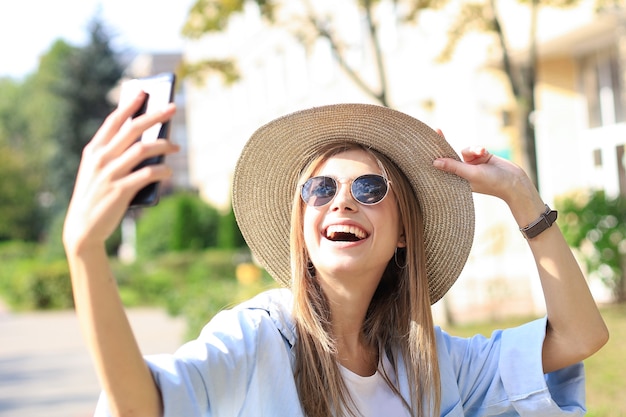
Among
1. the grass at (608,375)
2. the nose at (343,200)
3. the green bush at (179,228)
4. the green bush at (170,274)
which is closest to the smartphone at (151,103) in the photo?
the nose at (343,200)

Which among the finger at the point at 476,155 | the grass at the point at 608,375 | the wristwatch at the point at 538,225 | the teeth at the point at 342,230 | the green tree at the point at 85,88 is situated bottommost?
the grass at the point at 608,375

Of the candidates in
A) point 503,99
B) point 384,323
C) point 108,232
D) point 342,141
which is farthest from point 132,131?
point 503,99

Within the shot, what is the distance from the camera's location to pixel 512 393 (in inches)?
101

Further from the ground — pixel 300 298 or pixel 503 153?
pixel 503 153

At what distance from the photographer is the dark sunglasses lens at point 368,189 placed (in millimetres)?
2572

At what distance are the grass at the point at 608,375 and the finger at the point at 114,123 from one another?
4.85 meters

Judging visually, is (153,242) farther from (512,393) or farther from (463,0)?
(512,393)

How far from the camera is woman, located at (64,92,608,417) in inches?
91.7

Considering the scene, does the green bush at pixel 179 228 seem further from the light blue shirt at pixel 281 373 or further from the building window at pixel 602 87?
the light blue shirt at pixel 281 373

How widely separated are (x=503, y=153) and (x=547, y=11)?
9.77 ft

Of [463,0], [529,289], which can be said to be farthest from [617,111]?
[463,0]

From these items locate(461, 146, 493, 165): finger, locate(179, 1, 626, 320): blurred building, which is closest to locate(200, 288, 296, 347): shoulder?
locate(461, 146, 493, 165): finger

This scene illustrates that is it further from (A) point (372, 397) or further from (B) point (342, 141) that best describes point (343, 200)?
(A) point (372, 397)

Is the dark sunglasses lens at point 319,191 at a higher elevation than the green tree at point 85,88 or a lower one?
lower
